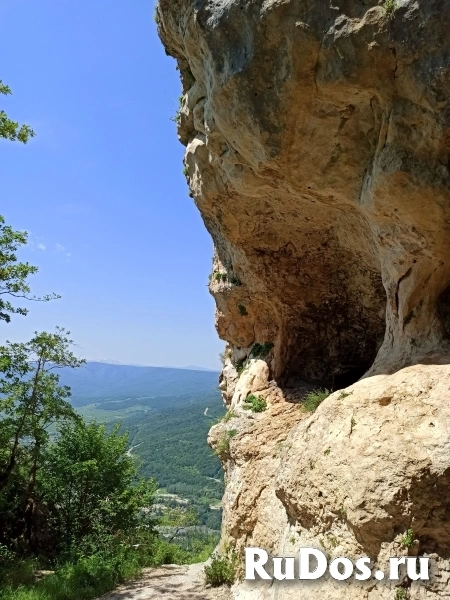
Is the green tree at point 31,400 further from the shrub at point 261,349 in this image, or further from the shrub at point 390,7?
the shrub at point 390,7

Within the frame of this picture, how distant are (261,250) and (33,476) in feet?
38.4

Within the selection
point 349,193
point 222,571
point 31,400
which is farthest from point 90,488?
point 349,193

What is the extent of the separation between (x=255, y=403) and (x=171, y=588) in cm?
492

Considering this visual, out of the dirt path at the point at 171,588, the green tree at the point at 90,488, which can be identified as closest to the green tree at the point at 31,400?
the green tree at the point at 90,488

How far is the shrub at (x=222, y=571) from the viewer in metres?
9.76

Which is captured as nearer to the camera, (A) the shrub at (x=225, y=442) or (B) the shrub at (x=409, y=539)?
(B) the shrub at (x=409, y=539)

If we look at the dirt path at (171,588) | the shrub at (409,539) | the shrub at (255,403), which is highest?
the shrub at (255,403)

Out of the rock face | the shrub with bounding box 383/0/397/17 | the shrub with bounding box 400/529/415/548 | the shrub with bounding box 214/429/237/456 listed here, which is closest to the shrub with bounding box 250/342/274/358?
the rock face

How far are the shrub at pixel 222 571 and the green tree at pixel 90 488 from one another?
6258 millimetres

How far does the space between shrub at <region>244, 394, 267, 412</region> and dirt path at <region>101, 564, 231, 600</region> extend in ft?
13.8

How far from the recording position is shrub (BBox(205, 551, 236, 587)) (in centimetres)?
976

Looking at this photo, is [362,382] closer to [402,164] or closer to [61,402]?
[402,164]

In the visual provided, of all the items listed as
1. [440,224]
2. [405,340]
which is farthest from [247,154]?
[405,340]

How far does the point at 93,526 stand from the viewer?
15484 mm
